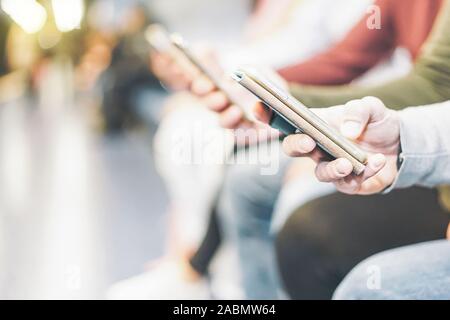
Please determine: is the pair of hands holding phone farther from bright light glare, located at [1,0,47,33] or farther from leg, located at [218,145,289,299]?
bright light glare, located at [1,0,47,33]

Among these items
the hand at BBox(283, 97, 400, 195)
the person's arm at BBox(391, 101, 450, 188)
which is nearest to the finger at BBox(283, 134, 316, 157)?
the hand at BBox(283, 97, 400, 195)

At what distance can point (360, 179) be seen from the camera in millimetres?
595

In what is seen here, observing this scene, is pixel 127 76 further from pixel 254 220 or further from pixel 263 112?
pixel 263 112

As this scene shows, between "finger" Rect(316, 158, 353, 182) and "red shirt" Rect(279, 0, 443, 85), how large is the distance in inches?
10.9

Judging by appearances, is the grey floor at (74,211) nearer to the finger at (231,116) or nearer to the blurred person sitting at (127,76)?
the blurred person sitting at (127,76)

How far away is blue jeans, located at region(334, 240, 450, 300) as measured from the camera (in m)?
0.63

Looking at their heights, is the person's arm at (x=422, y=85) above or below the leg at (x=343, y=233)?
above

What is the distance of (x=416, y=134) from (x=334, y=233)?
0.19 meters

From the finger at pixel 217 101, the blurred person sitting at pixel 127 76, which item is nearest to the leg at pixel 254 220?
the finger at pixel 217 101

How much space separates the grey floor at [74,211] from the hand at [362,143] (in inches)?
21.7

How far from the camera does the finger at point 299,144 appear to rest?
1.88ft

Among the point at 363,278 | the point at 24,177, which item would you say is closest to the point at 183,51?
the point at 363,278

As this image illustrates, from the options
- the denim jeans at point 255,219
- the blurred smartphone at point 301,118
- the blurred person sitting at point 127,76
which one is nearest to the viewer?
the blurred smartphone at point 301,118

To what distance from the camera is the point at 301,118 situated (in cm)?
55
